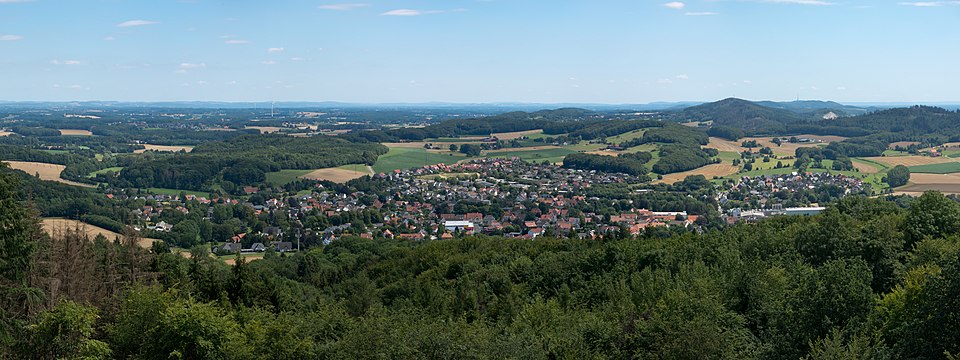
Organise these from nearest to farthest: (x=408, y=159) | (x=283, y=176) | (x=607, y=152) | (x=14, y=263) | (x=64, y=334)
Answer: (x=64, y=334) → (x=14, y=263) → (x=283, y=176) → (x=408, y=159) → (x=607, y=152)

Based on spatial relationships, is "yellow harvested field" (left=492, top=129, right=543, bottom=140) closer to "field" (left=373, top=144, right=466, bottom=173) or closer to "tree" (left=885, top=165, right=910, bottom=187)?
"field" (left=373, top=144, right=466, bottom=173)

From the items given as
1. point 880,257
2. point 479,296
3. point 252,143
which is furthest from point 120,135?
A: point 880,257

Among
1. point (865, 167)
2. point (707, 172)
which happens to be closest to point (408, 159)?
point (707, 172)

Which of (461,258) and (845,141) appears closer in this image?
(461,258)

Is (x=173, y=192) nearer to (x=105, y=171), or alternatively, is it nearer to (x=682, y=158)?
(x=105, y=171)

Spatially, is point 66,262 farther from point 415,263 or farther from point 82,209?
point 82,209

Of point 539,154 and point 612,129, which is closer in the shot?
point 539,154
